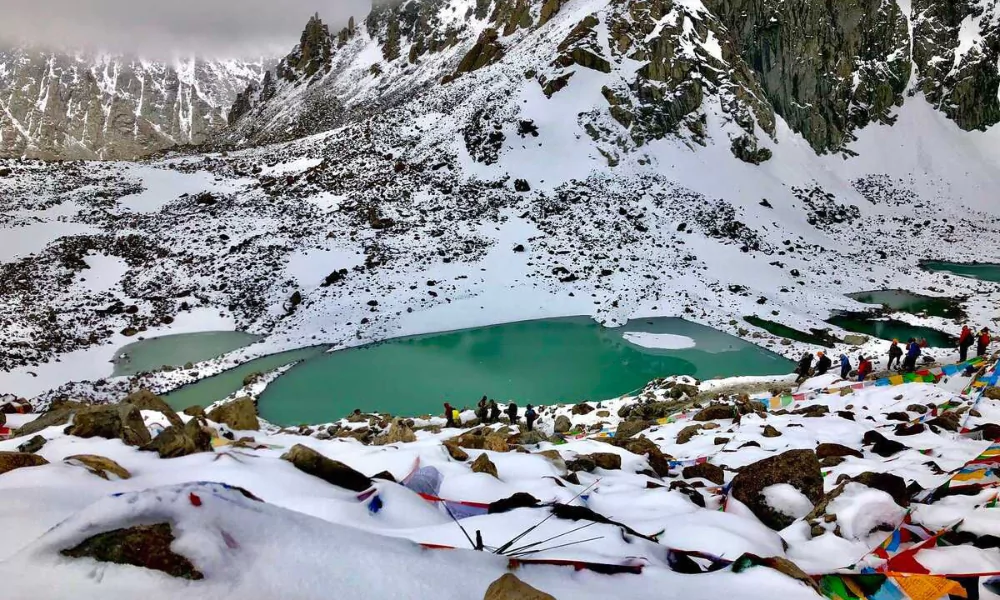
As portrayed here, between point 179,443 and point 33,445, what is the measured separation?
60.0 inches

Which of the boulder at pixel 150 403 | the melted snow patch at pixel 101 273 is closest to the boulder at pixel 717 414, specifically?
the boulder at pixel 150 403

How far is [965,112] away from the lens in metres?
57.6

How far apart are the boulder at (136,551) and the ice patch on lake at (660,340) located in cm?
2251

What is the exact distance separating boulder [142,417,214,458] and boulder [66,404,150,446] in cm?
26

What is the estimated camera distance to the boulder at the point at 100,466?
3.52 metres

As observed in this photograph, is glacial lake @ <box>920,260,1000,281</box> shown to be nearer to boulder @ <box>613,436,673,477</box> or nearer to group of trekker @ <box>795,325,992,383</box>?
group of trekker @ <box>795,325,992,383</box>

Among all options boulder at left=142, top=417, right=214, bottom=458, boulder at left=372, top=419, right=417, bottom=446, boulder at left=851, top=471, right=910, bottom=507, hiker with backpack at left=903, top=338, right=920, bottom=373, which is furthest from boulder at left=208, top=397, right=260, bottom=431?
hiker with backpack at left=903, top=338, right=920, bottom=373

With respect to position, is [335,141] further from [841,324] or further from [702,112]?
[841,324]

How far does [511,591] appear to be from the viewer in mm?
2109

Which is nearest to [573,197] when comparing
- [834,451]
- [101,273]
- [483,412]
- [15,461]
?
[483,412]

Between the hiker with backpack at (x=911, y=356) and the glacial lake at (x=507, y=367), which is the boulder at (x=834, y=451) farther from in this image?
the glacial lake at (x=507, y=367)

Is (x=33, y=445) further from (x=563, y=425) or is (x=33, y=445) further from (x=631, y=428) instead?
(x=563, y=425)

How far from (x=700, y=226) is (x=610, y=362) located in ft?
57.7

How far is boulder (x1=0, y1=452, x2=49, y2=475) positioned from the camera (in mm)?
3400
